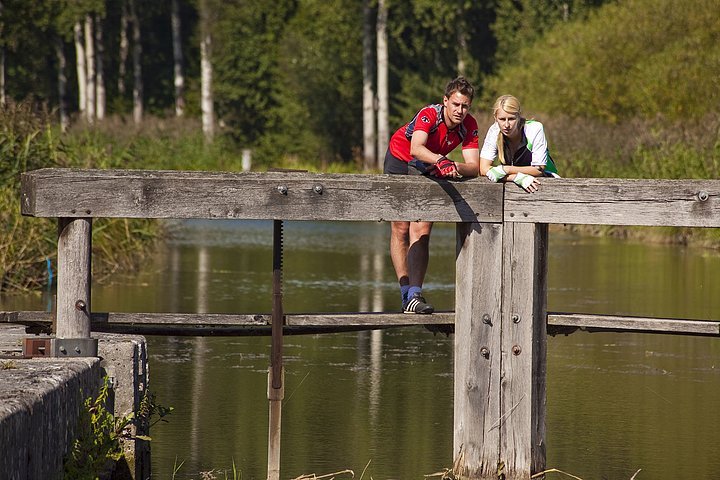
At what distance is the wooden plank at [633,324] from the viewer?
7.93 m

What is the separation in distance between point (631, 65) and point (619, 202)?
32624 mm

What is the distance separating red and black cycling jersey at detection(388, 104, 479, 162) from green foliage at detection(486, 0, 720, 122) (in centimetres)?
2509

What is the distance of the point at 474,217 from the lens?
759cm

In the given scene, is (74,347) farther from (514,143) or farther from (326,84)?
(326,84)

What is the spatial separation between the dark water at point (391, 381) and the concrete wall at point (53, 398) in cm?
81

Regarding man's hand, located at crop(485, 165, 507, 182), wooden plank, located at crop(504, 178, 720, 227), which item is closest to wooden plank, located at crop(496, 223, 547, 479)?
wooden plank, located at crop(504, 178, 720, 227)

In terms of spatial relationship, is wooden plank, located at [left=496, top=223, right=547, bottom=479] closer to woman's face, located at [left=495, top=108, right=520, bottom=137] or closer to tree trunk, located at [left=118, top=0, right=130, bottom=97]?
woman's face, located at [left=495, top=108, right=520, bottom=137]

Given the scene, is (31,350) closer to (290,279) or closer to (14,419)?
(14,419)

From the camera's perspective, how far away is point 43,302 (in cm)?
1562

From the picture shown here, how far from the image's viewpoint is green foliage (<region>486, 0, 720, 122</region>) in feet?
113

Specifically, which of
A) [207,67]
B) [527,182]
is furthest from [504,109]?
[207,67]

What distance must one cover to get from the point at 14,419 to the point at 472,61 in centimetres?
4989

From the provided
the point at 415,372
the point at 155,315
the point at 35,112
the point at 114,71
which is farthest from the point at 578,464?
the point at 114,71

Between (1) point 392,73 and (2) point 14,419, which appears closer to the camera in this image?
(2) point 14,419
